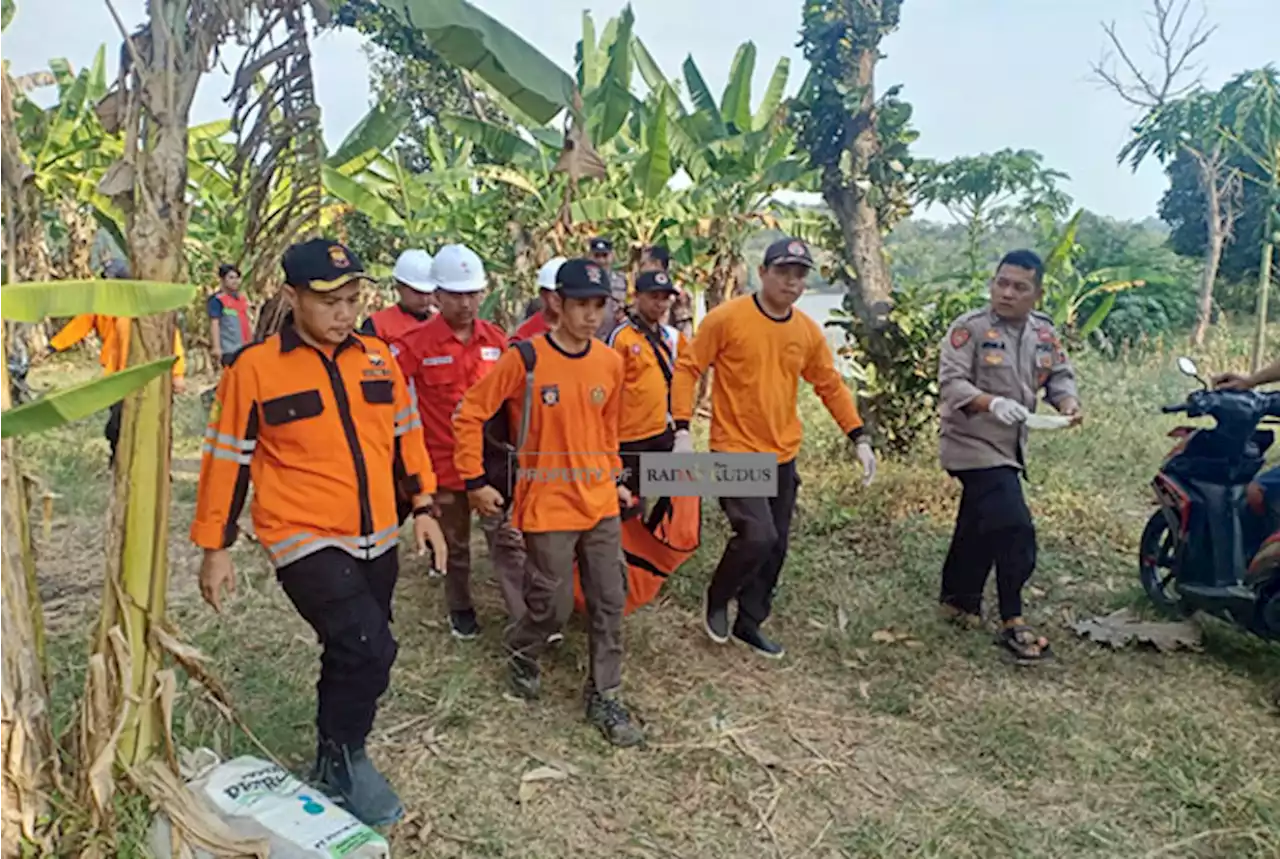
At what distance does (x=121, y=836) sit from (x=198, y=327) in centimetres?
1055

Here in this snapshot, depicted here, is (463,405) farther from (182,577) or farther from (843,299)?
(843,299)

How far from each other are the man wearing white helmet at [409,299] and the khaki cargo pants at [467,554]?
80cm

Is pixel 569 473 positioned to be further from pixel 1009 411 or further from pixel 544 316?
pixel 1009 411

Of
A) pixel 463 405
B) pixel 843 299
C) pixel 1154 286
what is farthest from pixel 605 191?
pixel 1154 286

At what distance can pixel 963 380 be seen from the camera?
4.10m

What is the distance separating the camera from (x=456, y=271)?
413 centimetres

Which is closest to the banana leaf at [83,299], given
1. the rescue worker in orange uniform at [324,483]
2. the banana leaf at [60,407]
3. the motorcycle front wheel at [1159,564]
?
the banana leaf at [60,407]

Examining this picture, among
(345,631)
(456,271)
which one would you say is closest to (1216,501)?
(456,271)

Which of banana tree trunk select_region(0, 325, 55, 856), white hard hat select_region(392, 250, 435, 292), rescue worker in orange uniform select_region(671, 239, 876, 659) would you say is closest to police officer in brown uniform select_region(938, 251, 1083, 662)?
rescue worker in orange uniform select_region(671, 239, 876, 659)

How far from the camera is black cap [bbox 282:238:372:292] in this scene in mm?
2658

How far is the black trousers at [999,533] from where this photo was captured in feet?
13.5

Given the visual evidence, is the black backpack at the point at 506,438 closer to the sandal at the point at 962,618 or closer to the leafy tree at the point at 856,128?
the sandal at the point at 962,618

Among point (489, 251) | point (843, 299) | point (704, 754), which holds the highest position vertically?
point (489, 251)

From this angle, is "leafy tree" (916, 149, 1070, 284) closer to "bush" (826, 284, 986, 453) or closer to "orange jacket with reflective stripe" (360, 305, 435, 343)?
"bush" (826, 284, 986, 453)
